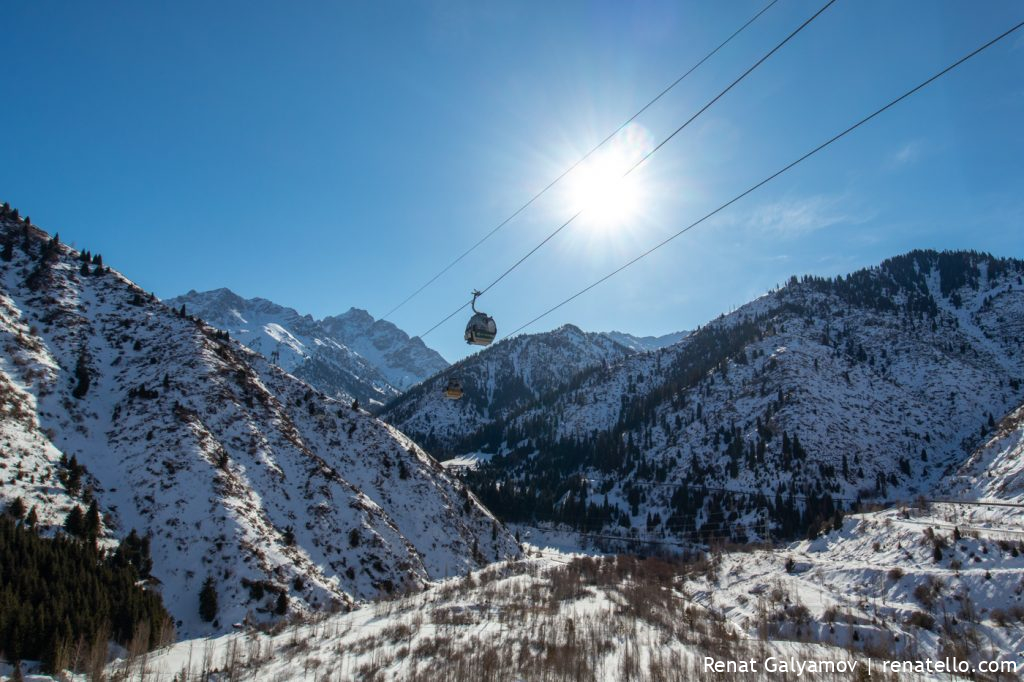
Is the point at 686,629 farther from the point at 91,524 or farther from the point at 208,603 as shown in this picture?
the point at 91,524

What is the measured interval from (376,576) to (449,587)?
20.5ft

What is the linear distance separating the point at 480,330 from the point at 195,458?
28.6m

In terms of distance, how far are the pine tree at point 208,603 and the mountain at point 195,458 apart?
377mm

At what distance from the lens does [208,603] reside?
1156 inches

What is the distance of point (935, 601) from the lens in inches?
1006

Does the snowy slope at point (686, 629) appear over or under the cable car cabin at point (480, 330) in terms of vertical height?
under

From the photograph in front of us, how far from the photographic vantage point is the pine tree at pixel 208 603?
2909 centimetres

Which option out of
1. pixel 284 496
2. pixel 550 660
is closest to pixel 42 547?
pixel 284 496

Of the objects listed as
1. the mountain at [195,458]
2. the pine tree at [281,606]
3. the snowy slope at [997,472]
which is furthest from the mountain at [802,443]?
the pine tree at [281,606]

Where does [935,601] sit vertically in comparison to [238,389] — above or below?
below

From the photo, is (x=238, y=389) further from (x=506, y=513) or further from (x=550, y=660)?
(x=506, y=513)

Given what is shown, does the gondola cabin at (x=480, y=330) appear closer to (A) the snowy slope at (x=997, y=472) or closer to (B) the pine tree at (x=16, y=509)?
(B) the pine tree at (x=16, y=509)

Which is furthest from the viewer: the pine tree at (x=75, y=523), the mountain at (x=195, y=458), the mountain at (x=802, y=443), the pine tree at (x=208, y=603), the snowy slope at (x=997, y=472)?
the mountain at (x=802, y=443)

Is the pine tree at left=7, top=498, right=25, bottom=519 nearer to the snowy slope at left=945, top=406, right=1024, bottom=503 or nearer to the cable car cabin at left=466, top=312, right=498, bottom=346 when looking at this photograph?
the cable car cabin at left=466, top=312, right=498, bottom=346
